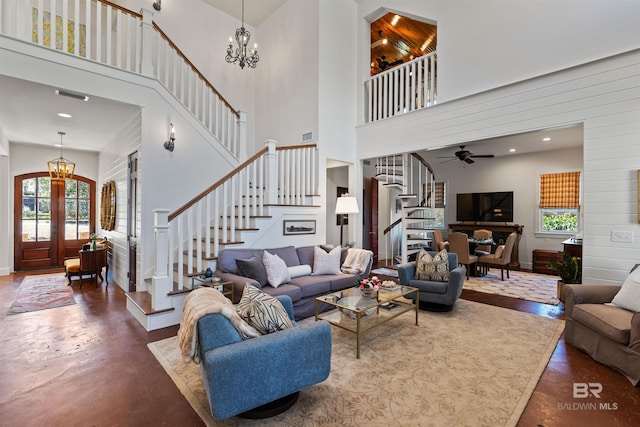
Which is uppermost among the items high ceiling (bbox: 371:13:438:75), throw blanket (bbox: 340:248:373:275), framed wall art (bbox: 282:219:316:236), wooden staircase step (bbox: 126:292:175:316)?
high ceiling (bbox: 371:13:438:75)

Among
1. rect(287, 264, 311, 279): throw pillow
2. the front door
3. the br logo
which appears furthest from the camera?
the front door

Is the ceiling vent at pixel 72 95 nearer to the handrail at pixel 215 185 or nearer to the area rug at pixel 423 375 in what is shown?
the handrail at pixel 215 185

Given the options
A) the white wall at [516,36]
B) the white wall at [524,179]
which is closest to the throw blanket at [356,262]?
the white wall at [516,36]

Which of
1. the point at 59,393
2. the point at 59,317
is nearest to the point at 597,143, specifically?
the point at 59,393

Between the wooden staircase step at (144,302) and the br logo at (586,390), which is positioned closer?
→ the br logo at (586,390)

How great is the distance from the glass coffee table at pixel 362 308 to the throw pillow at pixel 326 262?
92 cm

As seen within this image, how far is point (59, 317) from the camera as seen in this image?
3930mm

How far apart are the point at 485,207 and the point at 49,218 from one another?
452 inches

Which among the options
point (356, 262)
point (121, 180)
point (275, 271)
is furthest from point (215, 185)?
point (121, 180)

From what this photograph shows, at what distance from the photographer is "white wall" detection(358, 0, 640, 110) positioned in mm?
3508

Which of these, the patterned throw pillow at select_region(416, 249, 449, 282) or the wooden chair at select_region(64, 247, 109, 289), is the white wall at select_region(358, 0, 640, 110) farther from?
the wooden chair at select_region(64, 247, 109, 289)

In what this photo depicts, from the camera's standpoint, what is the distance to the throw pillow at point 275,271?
3.77 m
